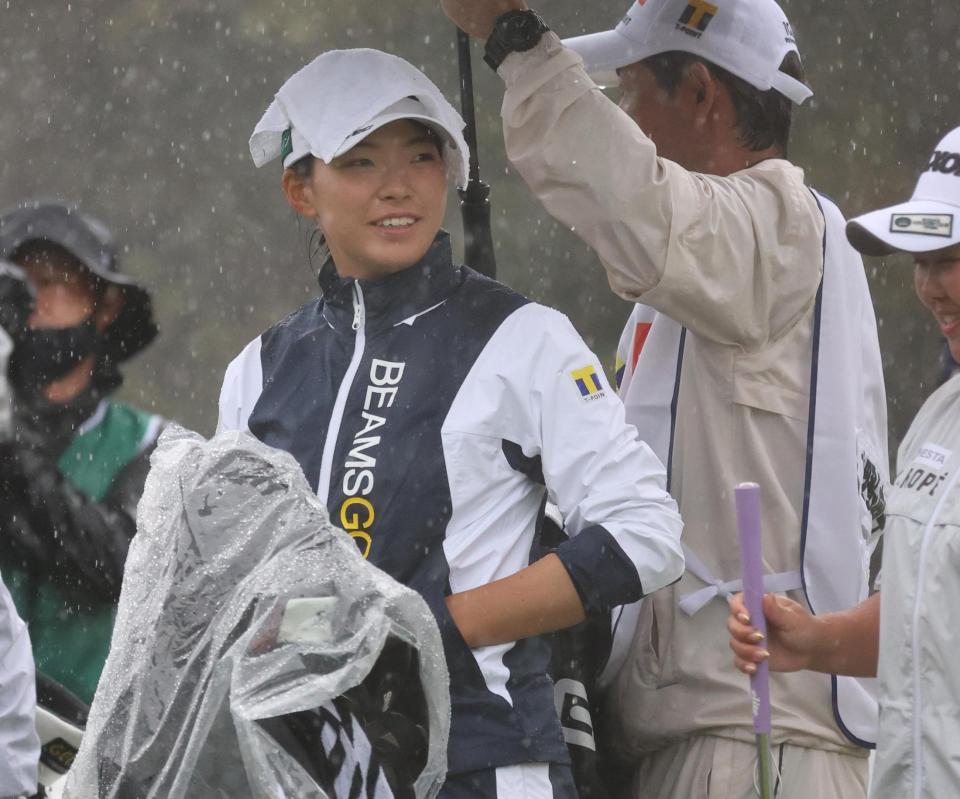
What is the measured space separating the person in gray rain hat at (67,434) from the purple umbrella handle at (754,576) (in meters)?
1.90

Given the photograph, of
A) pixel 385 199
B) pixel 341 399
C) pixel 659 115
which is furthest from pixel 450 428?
pixel 659 115

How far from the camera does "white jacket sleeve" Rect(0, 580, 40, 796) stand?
3.61 m

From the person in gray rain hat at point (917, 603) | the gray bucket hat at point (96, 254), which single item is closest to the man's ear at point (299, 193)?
the person in gray rain hat at point (917, 603)

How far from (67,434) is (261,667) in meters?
2.26

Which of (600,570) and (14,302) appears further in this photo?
(14,302)

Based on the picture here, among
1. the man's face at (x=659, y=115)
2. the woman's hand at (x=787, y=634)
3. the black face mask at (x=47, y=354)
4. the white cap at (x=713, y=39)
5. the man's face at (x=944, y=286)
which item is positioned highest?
the white cap at (x=713, y=39)

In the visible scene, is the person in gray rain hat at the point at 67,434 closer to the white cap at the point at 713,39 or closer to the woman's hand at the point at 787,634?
the white cap at the point at 713,39

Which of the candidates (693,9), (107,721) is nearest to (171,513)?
(107,721)

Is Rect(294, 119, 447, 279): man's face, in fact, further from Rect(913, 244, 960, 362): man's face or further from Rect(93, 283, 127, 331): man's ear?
Rect(93, 283, 127, 331): man's ear

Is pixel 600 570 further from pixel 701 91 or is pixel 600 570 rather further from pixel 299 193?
pixel 701 91

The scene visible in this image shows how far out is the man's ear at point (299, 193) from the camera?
122 inches

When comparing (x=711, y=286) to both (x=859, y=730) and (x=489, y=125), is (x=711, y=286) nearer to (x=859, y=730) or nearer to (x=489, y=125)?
(x=859, y=730)

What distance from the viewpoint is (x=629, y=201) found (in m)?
2.90

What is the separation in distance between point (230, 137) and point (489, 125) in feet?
6.29
